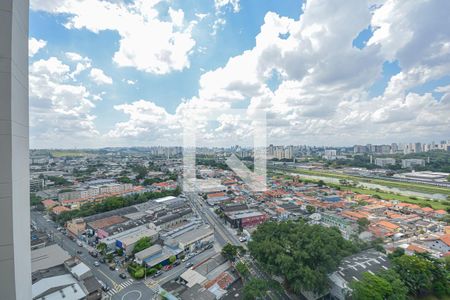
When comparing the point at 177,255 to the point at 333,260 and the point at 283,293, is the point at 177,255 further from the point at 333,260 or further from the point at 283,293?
the point at 333,260

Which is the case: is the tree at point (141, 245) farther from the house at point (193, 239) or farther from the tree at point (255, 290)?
the tree at point (255, 290)

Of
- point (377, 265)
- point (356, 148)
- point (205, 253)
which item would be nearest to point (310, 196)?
point (377, 265)

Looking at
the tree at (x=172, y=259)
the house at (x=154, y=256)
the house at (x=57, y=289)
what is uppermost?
the house at (x=57, y=289)

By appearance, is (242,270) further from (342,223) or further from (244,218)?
(342,223)

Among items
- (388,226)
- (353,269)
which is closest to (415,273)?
(353,269)

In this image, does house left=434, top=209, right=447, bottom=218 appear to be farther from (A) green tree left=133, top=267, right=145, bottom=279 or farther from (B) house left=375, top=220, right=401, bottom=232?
(A) green tree left=133, top=267, right=145, bottom=279

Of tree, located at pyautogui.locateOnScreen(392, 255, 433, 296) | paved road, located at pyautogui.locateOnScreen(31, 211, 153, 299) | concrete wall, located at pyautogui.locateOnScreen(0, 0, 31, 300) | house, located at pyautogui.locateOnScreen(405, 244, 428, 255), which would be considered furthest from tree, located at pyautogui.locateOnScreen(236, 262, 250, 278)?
house, located at pyautogui.locateOnScreen(405, 244, 428, 255)

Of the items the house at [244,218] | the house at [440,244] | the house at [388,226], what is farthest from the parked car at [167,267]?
the house at [440,244]
